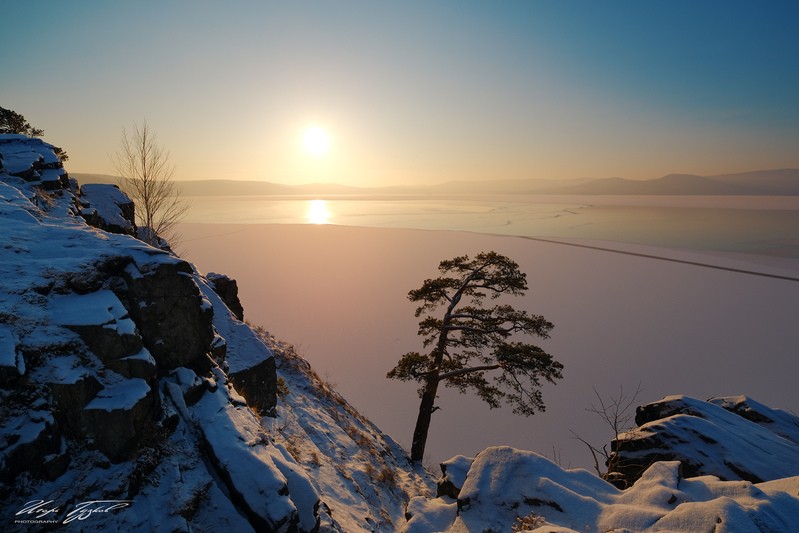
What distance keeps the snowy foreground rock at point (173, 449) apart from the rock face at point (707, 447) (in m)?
0.04

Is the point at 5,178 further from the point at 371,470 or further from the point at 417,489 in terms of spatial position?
the point at 417,489

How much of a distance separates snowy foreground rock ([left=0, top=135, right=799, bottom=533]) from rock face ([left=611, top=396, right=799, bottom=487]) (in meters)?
0.04

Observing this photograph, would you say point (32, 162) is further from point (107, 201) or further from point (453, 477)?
point (453, 477)

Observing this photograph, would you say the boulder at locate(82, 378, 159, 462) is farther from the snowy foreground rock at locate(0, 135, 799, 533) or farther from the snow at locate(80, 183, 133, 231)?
the snow at locate(80, 183, 133, 231)

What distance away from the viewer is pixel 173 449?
15.4 ft

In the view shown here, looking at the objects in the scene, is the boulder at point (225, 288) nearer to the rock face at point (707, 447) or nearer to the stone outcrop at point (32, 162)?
the stone outcrop at point (32, 162)

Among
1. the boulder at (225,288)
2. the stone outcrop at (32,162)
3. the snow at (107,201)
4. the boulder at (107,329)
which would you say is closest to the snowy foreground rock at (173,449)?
the boulder at (107,329)

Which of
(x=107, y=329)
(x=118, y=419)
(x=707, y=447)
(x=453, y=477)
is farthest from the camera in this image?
(x=707, y=447)

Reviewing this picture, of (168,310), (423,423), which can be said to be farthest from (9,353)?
(423,423)

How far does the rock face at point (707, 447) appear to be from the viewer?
293 inches

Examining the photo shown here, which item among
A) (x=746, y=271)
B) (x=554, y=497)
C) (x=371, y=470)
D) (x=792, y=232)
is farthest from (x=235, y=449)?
(x=792, y=232)

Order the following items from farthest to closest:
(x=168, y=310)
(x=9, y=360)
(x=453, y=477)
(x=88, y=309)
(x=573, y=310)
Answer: (x=573, y=310)
(x=453, y=477)
(x=168, y=310)
(x=88, y=309)
(x=9, y=360)

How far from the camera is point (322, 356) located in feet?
88.7

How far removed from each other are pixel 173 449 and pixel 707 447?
10.5 metres
